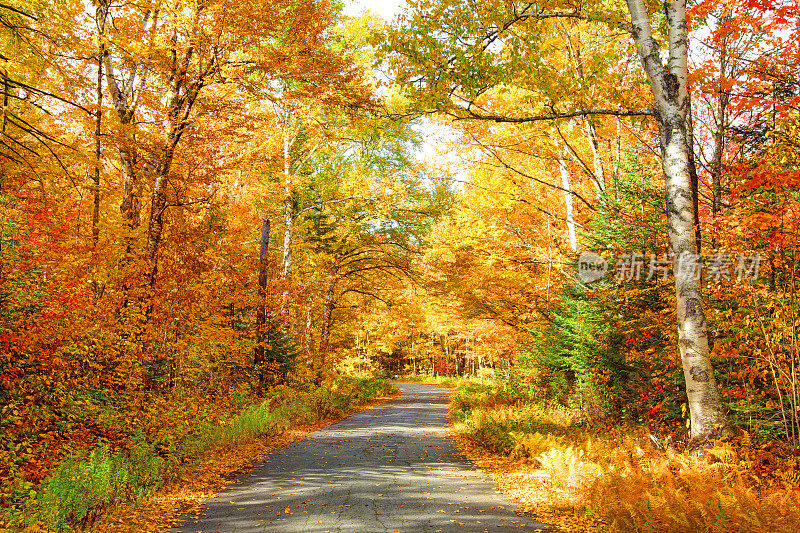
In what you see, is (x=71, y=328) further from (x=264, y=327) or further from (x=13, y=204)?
(x=264, y=327)

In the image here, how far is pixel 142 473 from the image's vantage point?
7.55 metres

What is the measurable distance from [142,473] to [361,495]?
11.2 ft

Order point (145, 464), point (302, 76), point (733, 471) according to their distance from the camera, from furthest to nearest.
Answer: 1. point (302, 76)
2. point (145, 464)
3. point (733, 471)

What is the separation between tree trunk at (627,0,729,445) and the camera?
627 centimetres

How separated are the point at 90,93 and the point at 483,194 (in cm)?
1263

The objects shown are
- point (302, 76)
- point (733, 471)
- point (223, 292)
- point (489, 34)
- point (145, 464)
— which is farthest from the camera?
point (223, 292)

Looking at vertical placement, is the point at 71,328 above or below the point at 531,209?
below

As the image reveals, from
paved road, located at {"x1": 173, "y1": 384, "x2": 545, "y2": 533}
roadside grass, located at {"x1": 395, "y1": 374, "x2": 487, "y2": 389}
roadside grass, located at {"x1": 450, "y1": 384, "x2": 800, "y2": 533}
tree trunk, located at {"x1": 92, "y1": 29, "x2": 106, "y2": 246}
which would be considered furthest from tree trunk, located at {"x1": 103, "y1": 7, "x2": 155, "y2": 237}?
roadside grass, located at {"x1": 395, "y1": 374, "x2": 487, "y2": 389}

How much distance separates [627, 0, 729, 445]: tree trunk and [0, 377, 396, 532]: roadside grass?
682 cm

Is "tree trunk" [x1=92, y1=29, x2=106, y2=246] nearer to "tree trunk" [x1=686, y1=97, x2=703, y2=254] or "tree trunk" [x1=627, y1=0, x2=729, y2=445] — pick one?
"tree trunk" [x1=627, y1=0, x2=729, y2=445]

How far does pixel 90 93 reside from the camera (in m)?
12.5

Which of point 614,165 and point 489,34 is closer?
point 489,34

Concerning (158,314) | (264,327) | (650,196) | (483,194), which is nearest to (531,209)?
(483,194)

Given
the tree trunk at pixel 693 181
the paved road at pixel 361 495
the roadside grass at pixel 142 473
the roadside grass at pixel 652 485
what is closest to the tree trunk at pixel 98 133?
the roadside grass at pixel 142 473
